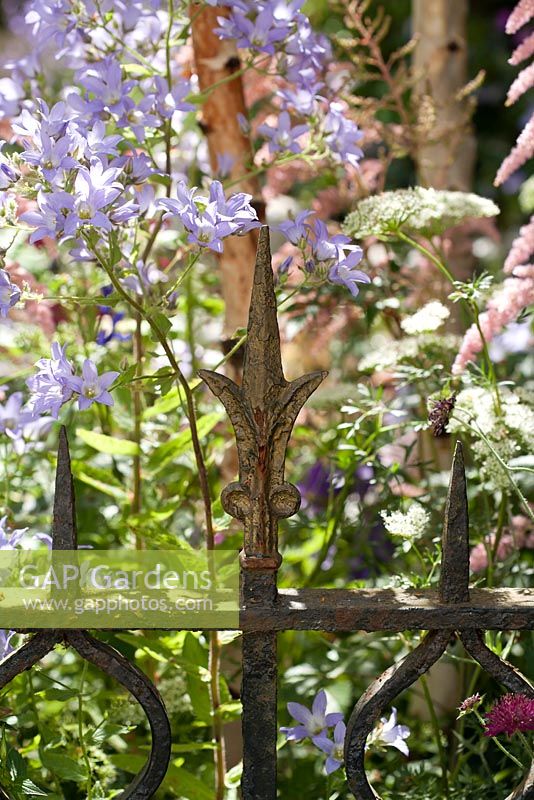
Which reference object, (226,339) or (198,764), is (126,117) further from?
(198,764)

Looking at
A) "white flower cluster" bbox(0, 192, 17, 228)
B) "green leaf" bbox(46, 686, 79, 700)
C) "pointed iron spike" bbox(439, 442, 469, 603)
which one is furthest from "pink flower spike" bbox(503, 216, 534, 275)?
"green leaf" bbox(46, 686, 79, 700)

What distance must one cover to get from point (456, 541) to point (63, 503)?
39 cm

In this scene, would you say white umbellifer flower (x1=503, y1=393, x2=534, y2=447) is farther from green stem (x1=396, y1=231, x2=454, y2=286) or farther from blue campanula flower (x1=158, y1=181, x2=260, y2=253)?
blue campanula flower (x1=158, y1=181, x2=260, y2=253)

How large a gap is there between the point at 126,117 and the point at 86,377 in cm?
34

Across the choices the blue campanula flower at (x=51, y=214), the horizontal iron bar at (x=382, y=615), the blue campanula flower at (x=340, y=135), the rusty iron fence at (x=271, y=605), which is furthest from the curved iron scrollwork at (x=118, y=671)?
the blue campanula flower at (x=340, y=135)

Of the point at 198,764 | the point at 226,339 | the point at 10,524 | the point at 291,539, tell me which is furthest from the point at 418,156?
the point at 198,764

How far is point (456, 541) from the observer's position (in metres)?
0.96

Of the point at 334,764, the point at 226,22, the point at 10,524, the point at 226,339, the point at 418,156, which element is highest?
the point at 418,156

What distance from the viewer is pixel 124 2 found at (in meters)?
1.18

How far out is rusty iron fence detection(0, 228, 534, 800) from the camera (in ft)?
3.11

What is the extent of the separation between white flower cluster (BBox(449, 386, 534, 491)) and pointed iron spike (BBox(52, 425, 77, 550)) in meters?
0.46

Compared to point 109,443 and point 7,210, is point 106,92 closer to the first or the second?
point 7,210

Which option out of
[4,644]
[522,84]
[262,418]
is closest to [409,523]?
[262,418]

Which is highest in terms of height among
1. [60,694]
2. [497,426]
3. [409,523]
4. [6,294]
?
[6,294]
